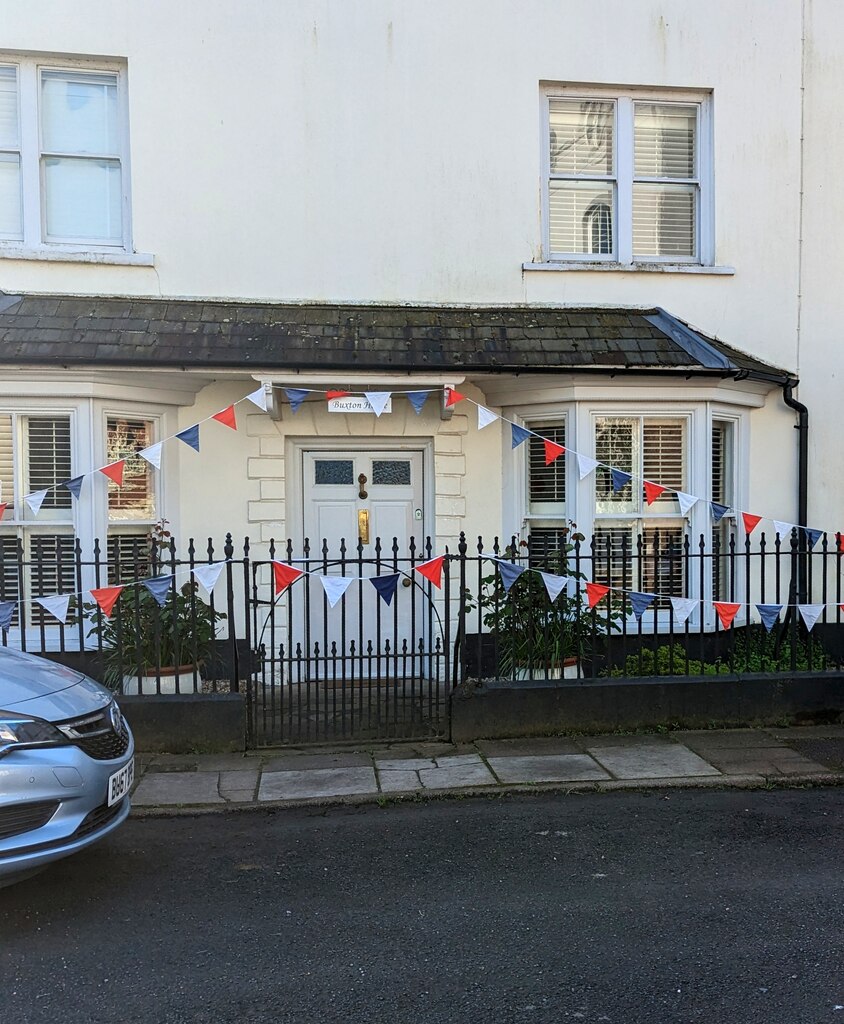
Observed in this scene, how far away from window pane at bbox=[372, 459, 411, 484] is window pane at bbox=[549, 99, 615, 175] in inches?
133

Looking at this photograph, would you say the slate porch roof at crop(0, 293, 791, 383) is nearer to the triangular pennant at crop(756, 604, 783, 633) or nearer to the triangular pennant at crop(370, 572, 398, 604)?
the triangular pennant at crop(370, 572, 398, 604)

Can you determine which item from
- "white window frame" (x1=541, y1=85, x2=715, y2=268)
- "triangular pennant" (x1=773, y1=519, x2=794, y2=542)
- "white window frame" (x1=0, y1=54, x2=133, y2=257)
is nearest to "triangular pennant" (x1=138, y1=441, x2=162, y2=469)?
"white window frame" (x1=0, y1=54, x2=133, y2=257)

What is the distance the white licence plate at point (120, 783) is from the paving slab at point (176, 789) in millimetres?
1130

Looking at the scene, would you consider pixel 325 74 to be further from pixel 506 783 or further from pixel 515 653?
pixel 506 783

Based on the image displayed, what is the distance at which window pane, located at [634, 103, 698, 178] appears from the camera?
8414 millimetres

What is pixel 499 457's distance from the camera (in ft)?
26.9

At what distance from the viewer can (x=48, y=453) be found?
24.0 feet

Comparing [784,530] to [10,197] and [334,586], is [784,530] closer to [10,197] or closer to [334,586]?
[334,586]

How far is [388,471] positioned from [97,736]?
4.66 metres

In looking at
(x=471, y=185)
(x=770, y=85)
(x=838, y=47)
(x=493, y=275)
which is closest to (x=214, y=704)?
(x=493, y=275)

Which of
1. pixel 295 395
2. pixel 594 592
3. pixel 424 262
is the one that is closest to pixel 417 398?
pixel 295 395

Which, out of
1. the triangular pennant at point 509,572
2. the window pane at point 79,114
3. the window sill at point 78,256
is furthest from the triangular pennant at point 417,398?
the window pane at point 79,114

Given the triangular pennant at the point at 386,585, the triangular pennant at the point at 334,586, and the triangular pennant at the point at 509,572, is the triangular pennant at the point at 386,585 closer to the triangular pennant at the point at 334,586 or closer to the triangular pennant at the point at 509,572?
the triangular pennant at the point at 334,586

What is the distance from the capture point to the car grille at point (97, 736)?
3.87m
